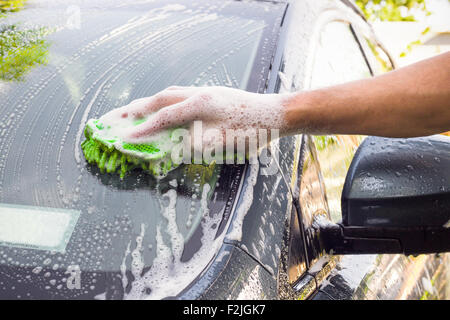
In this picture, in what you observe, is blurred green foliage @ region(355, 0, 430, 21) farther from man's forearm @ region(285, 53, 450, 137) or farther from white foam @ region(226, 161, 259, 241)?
white foam @ region(226, 161, 259, 241)

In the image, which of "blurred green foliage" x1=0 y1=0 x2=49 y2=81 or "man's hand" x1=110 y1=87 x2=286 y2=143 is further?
"blurred green foliage" x1=0 y1=0 x2=49 y2=81

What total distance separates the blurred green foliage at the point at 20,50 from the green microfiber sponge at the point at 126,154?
49 cm

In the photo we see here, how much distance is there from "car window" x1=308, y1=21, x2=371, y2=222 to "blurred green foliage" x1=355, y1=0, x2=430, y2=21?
7139mm

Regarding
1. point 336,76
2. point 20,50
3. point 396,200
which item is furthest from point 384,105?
point 20,50

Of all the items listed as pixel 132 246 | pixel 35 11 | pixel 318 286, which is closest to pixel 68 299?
pixel 132 246

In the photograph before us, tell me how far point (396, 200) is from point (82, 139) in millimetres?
923

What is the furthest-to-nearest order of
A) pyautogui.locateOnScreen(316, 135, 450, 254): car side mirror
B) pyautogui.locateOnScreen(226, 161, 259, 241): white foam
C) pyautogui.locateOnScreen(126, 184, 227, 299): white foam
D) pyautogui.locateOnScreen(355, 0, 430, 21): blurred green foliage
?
pyautogui.locateOnScreen(355, 0, 430, 21): blurred green foliage < pyautogui.locateOnScreen(316, 135, 450, 254): car side mirror < pyautogui.locateOnScreen(226, 161, 259, 241): white foam < pyautogui.locateOnScreen(126, 184, 227, 299): white foam

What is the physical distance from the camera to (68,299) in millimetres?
1052

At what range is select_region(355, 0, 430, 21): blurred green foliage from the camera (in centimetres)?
920

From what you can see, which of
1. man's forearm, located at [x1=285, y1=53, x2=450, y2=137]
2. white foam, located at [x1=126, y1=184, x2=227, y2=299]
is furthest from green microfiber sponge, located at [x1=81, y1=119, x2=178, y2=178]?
man's forearm, located at [x1=285, y1=53, x2=450, y2=137]

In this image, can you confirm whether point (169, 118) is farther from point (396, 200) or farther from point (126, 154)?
point (396, 200)

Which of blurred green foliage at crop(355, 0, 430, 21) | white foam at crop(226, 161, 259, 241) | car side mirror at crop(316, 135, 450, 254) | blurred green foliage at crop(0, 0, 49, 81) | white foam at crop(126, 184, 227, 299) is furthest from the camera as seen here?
blurred green foliage at crop(355, 0, 430, 21)

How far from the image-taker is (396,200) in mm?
1312
